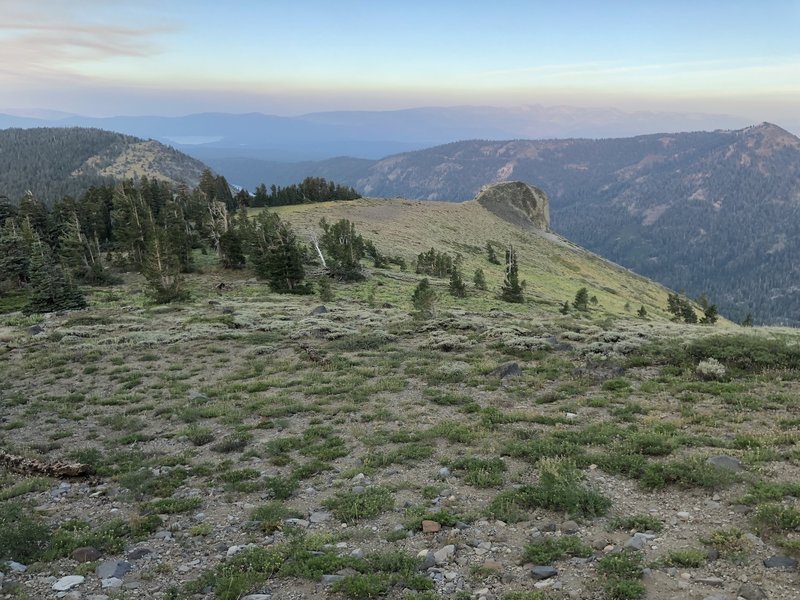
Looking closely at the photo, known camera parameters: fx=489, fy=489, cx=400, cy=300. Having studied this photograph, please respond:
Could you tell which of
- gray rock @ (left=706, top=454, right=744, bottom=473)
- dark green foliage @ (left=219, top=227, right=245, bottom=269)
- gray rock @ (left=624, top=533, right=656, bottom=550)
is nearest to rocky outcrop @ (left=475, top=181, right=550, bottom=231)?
dark green foliage @ (left=219, top=227, right=245, bottom=269)

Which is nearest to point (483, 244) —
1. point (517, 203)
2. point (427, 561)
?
point (517, 203)

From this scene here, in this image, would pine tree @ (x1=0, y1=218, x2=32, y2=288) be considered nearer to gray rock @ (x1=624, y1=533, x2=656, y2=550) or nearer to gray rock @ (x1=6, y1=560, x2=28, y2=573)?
gray rock @ (x1=6, y1=560, x2=28, y2=573)

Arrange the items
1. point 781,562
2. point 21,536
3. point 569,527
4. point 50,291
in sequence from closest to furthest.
Answer: point 781,562, point 569,527, point 21,536, point 50,291

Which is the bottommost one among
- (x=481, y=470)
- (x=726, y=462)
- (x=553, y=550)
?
(x=481, y=470)

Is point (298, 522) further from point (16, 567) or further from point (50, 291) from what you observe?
point (50, 291)

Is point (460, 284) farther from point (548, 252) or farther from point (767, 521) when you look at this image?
point (548, 252)

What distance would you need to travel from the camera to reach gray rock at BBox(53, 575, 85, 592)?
8.09 meters

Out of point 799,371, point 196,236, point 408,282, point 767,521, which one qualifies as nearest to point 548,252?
point 408,282

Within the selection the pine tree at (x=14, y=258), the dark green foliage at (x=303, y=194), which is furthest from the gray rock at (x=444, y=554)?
the dark green foliage at (x=303, y=194)

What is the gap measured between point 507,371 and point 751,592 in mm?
13055

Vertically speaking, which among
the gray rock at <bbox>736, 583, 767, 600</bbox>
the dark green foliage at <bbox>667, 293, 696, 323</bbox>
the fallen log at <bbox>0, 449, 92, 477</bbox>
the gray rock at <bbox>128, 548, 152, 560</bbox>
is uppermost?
the gray rock at <bbox>736, 583, 767, 600</bbox>

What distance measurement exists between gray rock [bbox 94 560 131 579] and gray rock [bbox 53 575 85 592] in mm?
275

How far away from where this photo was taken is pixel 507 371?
19.8m

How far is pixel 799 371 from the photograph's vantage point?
56.6 feet
